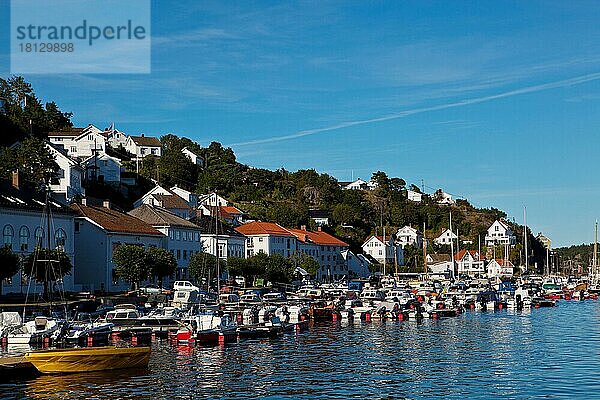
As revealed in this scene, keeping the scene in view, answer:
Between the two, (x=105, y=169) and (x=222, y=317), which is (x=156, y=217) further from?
(x=222, y=317)

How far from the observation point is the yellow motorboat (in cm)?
4406

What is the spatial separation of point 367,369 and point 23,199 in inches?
1895

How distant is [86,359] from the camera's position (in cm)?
4512

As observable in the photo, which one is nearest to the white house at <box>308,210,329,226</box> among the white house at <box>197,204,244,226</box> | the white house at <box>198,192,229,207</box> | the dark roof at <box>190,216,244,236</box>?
the white house at <box>198,192,229,207</box>

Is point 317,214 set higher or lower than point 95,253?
higher

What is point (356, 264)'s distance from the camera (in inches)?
7008

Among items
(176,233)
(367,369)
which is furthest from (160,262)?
(367,369)

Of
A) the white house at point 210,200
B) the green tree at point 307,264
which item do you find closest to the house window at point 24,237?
the white house at point 210,200

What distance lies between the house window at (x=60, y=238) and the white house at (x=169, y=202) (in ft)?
146

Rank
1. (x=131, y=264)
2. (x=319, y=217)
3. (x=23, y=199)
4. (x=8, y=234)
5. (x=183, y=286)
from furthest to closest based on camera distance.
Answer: (x=319, y=217)
(x=183, y=286)
(x=131, y=264)
(x=23, y=199)
(x=8, y=234)

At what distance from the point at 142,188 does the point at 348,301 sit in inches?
2969

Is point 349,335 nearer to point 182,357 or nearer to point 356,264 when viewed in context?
point 182,357

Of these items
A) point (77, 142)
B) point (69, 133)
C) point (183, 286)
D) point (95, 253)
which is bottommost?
point (183, 286)

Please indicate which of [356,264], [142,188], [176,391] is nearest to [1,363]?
[176,391]
